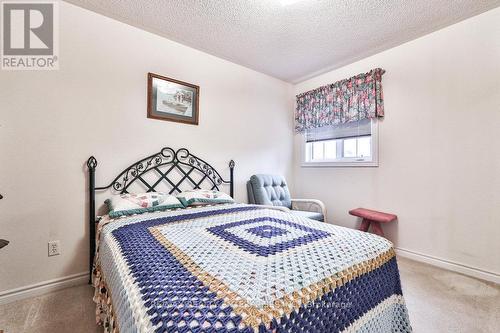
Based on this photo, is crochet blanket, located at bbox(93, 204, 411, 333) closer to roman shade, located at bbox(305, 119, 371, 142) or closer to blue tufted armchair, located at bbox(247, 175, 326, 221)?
blue tufted armchair, located at bbox(247, 175, 326, 221)

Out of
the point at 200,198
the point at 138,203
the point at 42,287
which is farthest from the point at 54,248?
the point at 200,198

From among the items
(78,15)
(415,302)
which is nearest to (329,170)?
(415,302)

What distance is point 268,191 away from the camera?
3016mm

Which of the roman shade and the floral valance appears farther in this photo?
the roman shade

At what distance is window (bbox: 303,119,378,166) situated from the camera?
9.22 feet

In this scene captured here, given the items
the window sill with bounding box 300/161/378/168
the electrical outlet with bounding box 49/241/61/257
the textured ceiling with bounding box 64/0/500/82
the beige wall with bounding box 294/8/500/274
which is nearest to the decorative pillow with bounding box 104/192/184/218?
the electrical outlet with bounding box 49/241/61/257

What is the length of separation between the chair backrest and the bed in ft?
4.22

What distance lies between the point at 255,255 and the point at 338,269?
0.35 m

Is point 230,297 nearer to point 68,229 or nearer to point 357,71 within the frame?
point 68,229

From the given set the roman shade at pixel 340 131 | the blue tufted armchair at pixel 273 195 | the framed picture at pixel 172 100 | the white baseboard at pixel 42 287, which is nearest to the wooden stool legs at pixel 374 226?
the blue tufted armchair at pixel 273 195

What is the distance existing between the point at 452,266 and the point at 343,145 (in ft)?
5.64

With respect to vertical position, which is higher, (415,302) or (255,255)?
(255,255)

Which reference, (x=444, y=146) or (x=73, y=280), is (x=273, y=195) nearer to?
(x=444, y=146)

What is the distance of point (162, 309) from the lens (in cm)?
65
